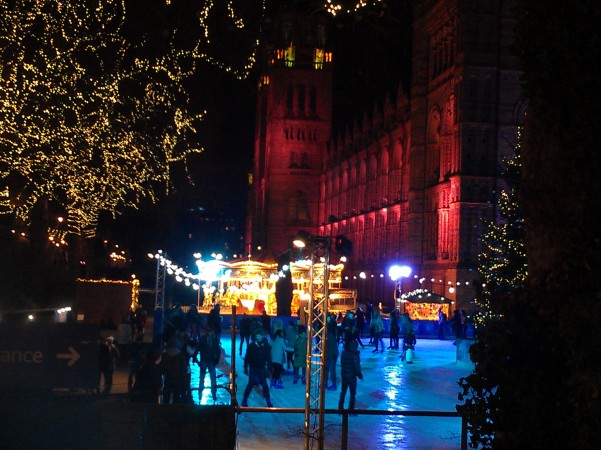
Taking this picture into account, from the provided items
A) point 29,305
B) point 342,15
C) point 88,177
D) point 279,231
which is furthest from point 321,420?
point 279,231

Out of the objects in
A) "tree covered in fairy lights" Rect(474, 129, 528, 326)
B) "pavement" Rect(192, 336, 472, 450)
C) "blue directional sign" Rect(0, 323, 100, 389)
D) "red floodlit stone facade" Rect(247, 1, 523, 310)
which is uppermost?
"red floodlit stone facade" Rect(247, 1, 523, 310)

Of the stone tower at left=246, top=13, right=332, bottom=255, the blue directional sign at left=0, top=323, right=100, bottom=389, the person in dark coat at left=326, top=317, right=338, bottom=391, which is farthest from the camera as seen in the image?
the stone tower at left=246, top=13, right=332, bottom=255

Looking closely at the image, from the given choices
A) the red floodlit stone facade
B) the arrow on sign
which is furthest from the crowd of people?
the red floodlit stone facade

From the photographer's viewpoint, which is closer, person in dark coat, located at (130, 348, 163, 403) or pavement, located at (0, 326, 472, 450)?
pavement, located at (0, 326, 472, 450)

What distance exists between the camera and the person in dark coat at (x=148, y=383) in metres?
13.2

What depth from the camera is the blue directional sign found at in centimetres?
1039

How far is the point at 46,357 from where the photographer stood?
34.8 feet

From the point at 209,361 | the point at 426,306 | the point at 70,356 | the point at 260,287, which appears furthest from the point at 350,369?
the point at 426,306

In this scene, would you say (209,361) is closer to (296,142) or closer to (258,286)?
(258,286)

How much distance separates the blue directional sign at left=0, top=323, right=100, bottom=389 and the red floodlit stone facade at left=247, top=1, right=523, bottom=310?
73.7 ft

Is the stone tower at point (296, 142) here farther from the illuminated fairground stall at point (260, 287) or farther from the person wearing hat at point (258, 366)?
the person wearing hat at point (258, 366)

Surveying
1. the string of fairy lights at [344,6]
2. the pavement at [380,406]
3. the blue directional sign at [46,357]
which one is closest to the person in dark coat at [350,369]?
the pavement at [380,406]

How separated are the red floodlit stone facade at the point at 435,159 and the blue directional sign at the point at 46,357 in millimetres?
22468

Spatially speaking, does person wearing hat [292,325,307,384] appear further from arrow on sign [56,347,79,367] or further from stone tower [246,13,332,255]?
stone tower [246,13,332,255]
